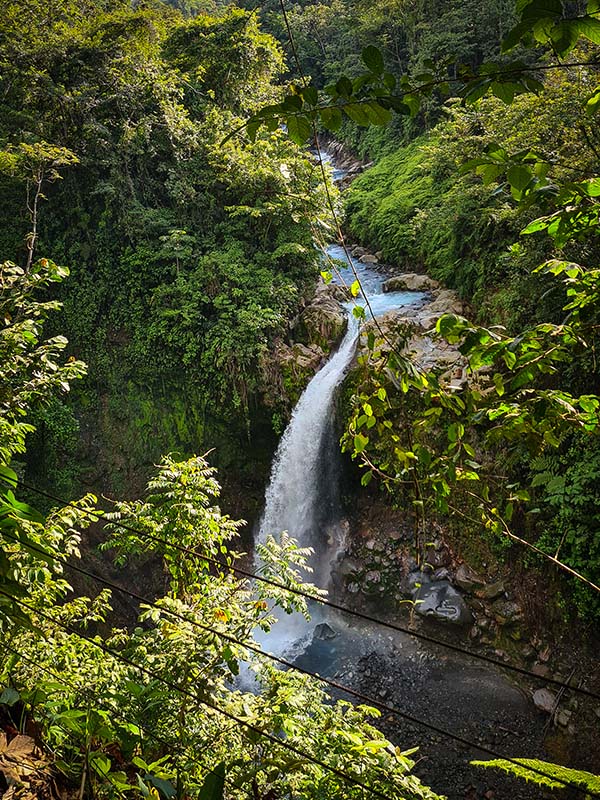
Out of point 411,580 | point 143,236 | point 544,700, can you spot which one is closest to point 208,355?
point 143,236

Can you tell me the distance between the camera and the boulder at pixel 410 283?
12.1 metres

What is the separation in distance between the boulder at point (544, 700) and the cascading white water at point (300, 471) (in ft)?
15.1

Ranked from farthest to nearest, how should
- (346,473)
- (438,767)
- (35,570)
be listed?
(346,473)
(438,767)
(35,570)

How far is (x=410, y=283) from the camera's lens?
1230 cm

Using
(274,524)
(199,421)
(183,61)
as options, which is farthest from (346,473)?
(183,61)

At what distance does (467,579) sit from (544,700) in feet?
6.05

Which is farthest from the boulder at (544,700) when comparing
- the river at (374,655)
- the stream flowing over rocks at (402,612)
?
the river at (374,655)

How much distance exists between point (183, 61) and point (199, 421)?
9421 millimetres

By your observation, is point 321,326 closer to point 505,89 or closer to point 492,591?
point 492,591

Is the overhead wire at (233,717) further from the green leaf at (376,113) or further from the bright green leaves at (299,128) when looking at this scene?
the green leaf at (376,113)

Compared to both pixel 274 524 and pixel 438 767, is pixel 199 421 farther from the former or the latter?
pixel 438 767

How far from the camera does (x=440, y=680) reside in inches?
275

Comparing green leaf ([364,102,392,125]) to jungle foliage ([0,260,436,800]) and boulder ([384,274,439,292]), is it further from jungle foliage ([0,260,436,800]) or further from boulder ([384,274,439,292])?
boulder ([384,274,439,292])

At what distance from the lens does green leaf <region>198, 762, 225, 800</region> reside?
1534mm
